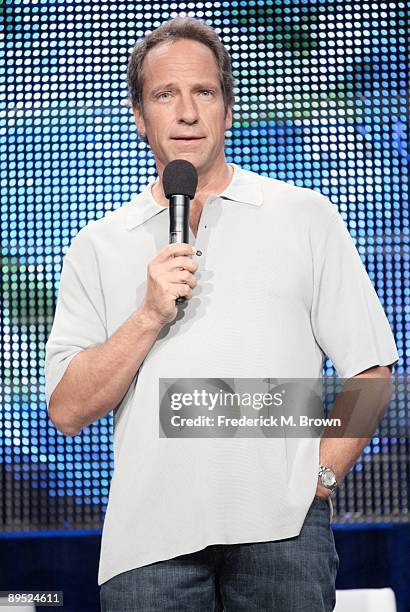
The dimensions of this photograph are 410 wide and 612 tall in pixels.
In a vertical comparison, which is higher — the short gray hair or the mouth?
the short gray hair

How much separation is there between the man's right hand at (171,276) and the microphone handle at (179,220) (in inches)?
0.7

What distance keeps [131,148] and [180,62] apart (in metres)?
0.89

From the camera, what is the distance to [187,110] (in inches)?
55.7

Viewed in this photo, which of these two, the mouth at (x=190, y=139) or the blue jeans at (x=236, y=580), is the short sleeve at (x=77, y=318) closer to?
the mouth at (x=190, y=139)

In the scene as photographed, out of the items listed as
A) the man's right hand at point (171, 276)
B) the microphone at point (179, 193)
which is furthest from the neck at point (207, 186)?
the man's right hand at point (171, 276)

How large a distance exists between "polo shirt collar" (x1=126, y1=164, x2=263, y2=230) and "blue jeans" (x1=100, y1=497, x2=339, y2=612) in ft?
1.68

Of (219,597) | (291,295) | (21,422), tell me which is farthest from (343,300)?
(21,422)

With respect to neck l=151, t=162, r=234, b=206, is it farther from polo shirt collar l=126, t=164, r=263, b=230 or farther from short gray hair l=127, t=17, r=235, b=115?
short gray hair l=127, t=17, r=235, b=115

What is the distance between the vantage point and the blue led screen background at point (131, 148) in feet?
7.55

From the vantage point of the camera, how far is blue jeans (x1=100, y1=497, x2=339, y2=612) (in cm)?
123

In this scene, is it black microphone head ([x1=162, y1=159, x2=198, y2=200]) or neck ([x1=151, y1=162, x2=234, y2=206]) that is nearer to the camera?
black microphone head ([x1=162, y1=159, x2=198, y2=200])

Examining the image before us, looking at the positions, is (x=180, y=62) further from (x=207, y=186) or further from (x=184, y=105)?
(x=207, y=186)

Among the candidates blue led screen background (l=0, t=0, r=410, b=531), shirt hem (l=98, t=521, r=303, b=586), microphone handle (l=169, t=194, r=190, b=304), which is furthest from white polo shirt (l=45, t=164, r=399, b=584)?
blue led screen background (l=0, t=0, r=410, b=531)

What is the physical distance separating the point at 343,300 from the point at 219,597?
477 mm
